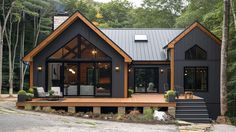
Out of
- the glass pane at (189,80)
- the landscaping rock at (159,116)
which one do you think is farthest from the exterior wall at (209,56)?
the landscaping rock at (159,116)

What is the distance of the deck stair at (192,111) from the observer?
15683mm

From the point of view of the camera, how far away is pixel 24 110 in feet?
50.8

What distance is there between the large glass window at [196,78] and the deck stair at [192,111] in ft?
13.4

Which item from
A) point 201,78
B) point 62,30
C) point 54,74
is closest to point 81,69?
point 54,74

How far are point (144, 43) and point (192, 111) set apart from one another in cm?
905

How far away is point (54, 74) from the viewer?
19375 millimetres

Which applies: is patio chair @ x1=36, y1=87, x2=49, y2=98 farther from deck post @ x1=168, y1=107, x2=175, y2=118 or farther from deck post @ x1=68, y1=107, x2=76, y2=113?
deck post @ x1=168, y1=107, x2=175, y2=118

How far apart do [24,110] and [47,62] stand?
430cm

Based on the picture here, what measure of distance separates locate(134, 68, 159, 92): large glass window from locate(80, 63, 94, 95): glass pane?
4827mm

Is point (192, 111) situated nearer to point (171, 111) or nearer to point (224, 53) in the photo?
point (171, 111)

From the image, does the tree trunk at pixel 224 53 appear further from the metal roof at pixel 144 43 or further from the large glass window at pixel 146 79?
the large glass window at pixel 146 79

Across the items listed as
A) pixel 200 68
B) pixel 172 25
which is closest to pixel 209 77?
pixel 200 68

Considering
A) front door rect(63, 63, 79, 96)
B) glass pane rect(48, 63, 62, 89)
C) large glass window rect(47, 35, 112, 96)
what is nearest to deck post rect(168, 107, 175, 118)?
large glass window rect(47, 35, 112, 96)

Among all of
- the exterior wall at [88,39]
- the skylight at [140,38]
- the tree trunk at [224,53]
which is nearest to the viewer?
the tree trunk at [224,53]
